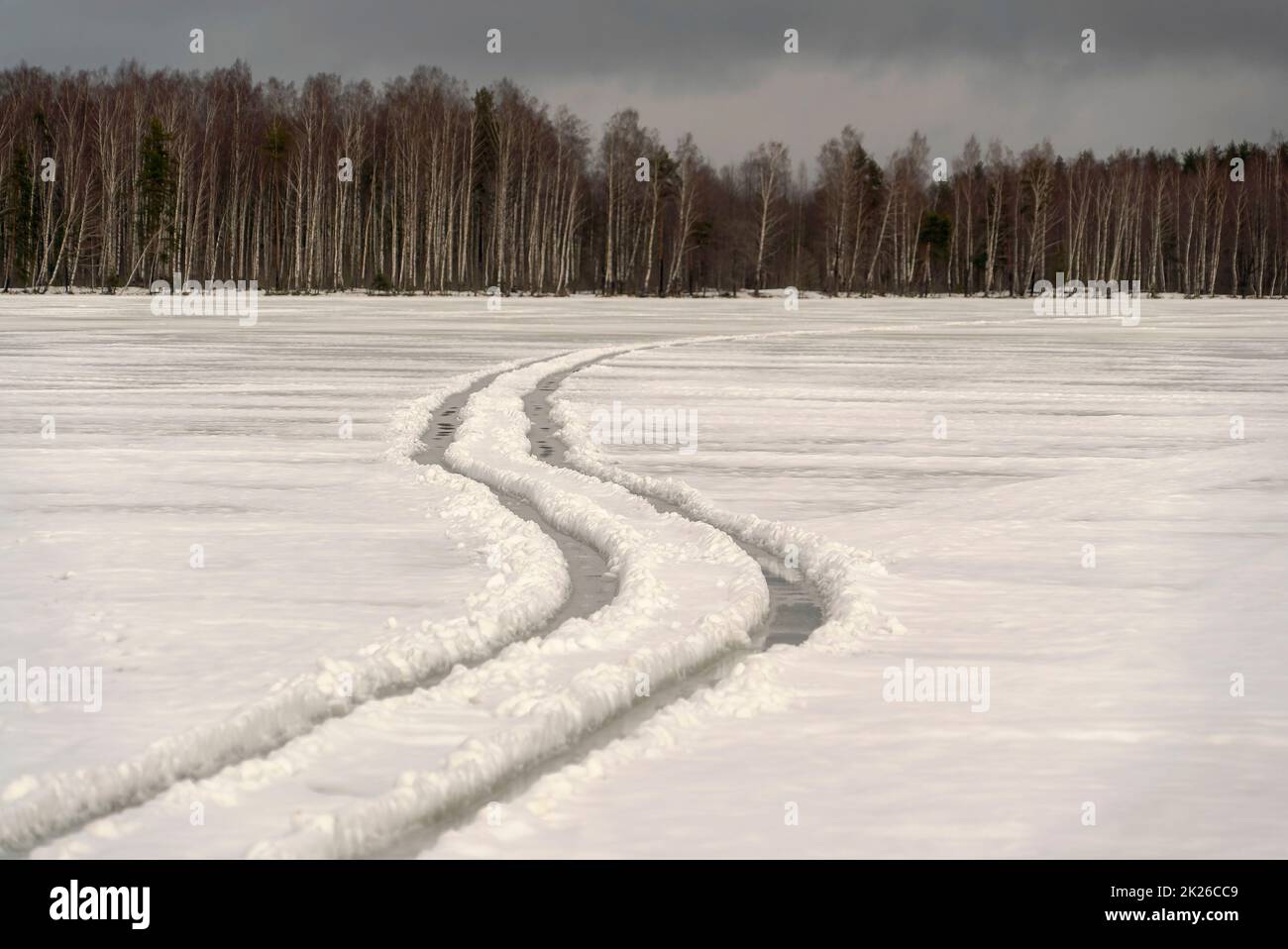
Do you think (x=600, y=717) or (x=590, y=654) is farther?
(x=590, y=654)

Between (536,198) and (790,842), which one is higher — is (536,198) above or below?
above

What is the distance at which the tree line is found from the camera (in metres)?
61.2

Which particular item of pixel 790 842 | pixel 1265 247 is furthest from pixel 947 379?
pixel 1265 247

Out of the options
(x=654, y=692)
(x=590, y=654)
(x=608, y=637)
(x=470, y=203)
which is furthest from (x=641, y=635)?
(x=470, y=203)

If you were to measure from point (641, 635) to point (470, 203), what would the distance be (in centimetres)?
6332

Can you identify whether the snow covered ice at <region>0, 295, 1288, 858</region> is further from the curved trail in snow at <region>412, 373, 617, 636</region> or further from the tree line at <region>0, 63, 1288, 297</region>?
the tree line at <region>0, 63, 1288, 297</region>

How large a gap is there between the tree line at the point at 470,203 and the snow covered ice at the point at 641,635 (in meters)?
49.3

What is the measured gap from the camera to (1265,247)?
8219cm

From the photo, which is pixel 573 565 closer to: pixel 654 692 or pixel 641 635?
pixel 641 635

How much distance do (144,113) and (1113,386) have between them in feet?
181

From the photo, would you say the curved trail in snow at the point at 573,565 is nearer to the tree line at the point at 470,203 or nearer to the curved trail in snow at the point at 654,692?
the curved trail in snow at the point at 654,692

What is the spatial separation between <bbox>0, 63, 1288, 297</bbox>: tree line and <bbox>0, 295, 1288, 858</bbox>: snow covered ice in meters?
49.3

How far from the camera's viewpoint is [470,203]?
220ft
